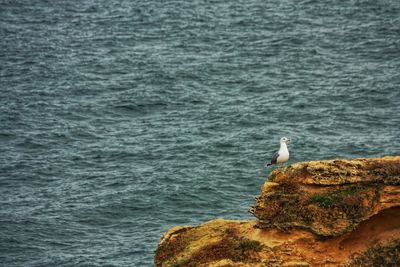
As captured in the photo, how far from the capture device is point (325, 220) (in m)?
28.7

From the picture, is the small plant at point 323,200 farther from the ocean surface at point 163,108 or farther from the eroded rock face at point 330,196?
the ocean surface at point 163,108

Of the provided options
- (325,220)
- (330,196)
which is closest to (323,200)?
(330,196)

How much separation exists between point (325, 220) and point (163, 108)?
5104 centimetres

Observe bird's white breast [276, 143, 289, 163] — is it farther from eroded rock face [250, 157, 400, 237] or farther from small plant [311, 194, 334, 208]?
small plant [311, 194, 334, 208]

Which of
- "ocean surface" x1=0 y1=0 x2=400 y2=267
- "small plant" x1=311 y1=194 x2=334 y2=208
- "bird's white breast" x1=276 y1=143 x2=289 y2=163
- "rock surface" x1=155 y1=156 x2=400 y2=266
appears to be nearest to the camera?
"rock surface" x1=155 y1=156 x2=400 y2=266

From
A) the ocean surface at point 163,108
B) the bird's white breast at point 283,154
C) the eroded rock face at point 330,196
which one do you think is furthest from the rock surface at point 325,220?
the ocean surface at point 163,108

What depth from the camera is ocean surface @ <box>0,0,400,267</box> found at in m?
57.6

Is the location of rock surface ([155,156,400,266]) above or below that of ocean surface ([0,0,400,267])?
above

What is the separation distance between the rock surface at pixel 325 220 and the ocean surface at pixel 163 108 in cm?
2161

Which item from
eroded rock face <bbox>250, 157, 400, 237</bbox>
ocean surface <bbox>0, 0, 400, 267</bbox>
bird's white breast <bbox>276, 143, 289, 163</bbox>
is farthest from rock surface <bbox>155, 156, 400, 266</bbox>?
ocean surface <bbox>0, 0, 400, 267</bbox>

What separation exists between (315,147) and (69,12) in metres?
55.7

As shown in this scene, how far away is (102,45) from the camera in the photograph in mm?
98875

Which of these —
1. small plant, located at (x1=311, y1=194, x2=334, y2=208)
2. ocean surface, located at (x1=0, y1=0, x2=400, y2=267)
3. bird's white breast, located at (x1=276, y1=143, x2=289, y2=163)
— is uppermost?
small plant, located at (x1=311, y1=194, x2=334, y2=208)

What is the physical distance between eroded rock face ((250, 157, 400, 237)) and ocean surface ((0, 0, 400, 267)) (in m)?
21.8
